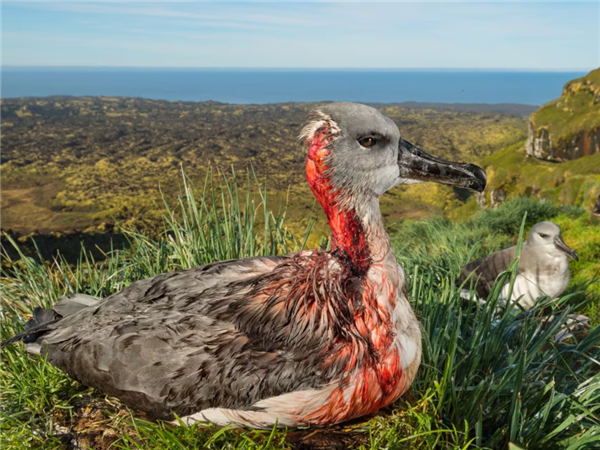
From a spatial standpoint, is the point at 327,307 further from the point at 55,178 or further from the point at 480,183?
the point at 55,178

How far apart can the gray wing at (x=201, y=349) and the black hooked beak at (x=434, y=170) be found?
85 cm

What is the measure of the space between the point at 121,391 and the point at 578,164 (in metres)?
14.3

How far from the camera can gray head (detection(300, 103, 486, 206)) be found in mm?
2121

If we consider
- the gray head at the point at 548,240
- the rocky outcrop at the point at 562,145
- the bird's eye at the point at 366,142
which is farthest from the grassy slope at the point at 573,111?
the bird's eye at the point at 366,142

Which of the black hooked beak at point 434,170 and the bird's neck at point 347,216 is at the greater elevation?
the black hooked beak at point 434,170

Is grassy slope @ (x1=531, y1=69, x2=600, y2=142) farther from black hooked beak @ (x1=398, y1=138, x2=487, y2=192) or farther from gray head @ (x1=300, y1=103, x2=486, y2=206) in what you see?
gray head @ (x1=300, y1=103, x2=486, y2=206)

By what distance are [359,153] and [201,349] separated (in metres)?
1.30

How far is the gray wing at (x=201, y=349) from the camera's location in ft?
7.04

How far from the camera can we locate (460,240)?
20.0ft

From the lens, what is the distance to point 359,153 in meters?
2.14

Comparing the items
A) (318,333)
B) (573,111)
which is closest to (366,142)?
(318,333)

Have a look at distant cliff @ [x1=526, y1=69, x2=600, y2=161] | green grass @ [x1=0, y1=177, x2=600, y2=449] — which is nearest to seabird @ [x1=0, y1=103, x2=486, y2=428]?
green grass @ [x1=0, y1=177, x2=600, y2=449]

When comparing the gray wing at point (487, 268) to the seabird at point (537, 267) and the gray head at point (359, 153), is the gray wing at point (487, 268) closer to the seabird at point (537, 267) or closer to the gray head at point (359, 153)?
the seabird at point (537, 267)

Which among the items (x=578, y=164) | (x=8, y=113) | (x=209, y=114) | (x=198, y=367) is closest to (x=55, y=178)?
(x=209, y=114)
